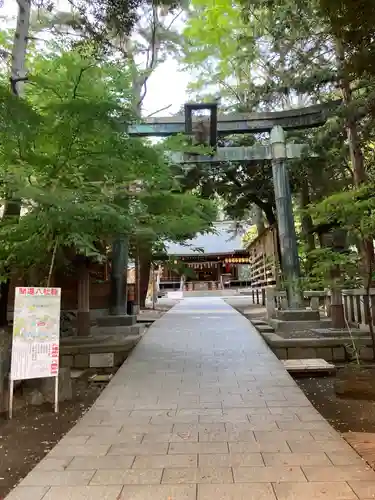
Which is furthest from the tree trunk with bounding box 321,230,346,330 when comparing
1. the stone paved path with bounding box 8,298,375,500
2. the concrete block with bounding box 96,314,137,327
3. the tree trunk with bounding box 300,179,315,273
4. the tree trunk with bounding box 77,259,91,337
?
the tree trunk with bounding box 77,259,91,337

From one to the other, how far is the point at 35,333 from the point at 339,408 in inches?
157

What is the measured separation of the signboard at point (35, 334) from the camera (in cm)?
486

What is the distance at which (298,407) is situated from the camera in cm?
478

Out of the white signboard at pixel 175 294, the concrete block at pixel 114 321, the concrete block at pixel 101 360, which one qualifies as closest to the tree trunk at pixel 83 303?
the concrete block at pixel 114 321

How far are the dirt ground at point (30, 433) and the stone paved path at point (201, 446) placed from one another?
24 cm

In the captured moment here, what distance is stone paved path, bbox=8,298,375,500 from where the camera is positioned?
290 centimetres

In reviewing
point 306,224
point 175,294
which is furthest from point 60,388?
point 175,294

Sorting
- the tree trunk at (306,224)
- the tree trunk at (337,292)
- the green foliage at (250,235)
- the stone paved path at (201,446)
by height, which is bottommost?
the stone paved path at (201,446)

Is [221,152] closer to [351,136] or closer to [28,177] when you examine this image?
[351,136]

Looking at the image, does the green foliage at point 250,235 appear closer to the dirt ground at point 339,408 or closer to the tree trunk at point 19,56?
the dirt ground at point 339,408

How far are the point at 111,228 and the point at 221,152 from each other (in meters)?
7.21

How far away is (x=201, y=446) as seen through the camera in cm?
370

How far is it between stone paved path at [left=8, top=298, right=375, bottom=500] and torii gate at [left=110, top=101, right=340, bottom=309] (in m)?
5.16

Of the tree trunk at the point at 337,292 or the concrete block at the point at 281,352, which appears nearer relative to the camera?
the concrete block at the point at 281,352
